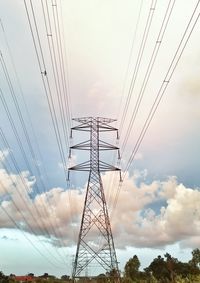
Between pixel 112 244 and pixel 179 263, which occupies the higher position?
pixel 179 263

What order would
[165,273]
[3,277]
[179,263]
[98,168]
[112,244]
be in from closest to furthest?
[112,244] < [98,168] < [3,277] < [165,273] < [179,263]

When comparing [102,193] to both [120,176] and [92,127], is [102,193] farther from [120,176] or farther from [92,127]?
[92,127]

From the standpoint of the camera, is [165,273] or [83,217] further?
[165,273]

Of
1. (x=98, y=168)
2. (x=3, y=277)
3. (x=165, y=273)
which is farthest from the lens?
(x=165, y=273)

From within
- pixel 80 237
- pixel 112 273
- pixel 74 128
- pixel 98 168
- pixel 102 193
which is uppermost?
pixel 74 128

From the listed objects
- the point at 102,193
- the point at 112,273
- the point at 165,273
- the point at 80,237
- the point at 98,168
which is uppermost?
the point at 165,273

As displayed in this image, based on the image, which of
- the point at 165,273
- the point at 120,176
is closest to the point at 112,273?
the point at 120,176

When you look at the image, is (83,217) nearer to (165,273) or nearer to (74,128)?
(74,128)

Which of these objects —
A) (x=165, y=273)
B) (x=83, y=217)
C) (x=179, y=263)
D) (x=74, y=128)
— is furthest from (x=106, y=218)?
(x=179, y=263)

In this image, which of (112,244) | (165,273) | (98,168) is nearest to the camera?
(112,244)
